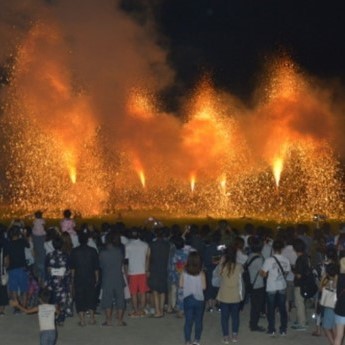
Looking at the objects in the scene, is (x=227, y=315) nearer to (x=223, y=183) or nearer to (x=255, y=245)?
(x=255, y=245)

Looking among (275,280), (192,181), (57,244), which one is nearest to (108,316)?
(57,244)

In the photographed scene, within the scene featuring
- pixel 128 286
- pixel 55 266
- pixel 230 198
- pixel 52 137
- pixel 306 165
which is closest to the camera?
pixel 55 266

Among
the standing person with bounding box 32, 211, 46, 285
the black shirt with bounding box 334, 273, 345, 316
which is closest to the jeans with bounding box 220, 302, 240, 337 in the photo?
the black shirt with bounding box 334, 273, 345, 316

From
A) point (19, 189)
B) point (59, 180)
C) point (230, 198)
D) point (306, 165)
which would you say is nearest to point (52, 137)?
point (59, 180)

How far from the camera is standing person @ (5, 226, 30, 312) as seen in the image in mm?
14984

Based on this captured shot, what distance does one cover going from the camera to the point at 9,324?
14.3m

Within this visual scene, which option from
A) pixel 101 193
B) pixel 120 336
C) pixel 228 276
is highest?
pixel 101 193

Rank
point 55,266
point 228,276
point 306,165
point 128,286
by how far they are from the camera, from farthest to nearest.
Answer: point 306,165 < point 128,286 < point 55,266 < point 228,276

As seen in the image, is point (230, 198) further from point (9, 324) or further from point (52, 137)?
point (9, 324)

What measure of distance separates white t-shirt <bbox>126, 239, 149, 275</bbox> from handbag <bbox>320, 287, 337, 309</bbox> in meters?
3.93

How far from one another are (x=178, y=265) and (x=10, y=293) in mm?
3210

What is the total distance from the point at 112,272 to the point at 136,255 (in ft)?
3.09

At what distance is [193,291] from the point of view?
12.3 meters

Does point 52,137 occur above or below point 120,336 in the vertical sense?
above
